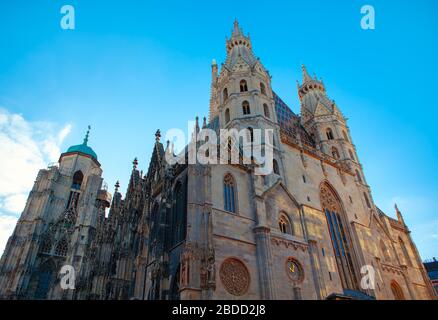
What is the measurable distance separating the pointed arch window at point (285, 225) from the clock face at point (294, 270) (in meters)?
2.37

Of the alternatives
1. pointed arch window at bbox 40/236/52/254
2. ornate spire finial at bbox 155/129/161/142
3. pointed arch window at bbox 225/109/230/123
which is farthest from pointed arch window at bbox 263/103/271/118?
pointed arch window at bbox 40/236/52/254

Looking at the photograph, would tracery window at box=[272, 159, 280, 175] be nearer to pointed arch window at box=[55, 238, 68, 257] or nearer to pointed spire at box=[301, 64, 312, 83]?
pointed spire at box=[301, 64, 312, 83]

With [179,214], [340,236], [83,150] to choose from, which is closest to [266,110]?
[340,236]

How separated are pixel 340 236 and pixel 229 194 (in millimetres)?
13039

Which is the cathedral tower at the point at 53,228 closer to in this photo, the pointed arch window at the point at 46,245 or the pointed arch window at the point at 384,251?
the pointed arch window at the point at 46,245

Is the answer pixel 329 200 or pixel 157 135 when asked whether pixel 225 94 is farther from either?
pixel 329 200

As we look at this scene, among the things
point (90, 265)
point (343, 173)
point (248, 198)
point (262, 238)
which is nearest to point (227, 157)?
point (248, 198)

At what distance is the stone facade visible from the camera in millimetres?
18969

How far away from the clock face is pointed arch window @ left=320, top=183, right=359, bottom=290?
5.92 meters

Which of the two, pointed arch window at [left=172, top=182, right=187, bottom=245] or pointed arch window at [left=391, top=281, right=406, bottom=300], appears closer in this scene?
pointed arch window at [left=172, top=182, right=187, bottom=245]

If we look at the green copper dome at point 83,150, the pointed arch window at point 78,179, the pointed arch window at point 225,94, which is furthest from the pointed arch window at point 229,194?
the green copper dome at point 83,150

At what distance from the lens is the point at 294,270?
21.5m

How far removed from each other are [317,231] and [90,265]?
84.2 feet
